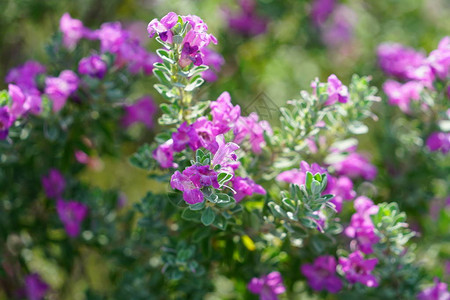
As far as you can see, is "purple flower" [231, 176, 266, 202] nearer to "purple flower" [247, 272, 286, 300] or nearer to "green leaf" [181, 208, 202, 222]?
"green leaf" [181, 208, 202, 222]

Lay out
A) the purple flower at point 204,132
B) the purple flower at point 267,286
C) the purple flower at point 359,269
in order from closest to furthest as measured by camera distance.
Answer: the purple flower at point 204,132, the purple flower at point 359,269, the purple flower at point 267,286

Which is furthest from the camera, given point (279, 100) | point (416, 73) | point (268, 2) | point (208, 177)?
point (279, 100)

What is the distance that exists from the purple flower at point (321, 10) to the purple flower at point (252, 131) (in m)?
1.61

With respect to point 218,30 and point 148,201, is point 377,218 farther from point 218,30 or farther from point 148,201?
point 218,30

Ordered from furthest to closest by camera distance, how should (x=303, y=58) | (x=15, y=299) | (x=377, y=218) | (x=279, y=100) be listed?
(x=303, y=58), (x=279, y=100), (x=15, y=299), (x=377, y=218)

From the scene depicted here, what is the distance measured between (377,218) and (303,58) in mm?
Result: 1979

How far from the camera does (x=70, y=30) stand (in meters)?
1.91

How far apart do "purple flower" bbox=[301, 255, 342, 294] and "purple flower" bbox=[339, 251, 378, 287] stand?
8 cm

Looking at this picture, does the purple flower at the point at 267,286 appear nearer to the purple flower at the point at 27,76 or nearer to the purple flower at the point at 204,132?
the purple flower at the point at 204,132

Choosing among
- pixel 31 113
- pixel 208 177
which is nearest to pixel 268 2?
pixel 31 113

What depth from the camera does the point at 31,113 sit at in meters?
1.72

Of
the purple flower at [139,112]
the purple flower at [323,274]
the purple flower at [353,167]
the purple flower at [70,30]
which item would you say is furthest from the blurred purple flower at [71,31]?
the purple flower at [323,274]

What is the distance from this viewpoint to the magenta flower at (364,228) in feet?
4.89

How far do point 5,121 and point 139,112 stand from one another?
68 centimetres
